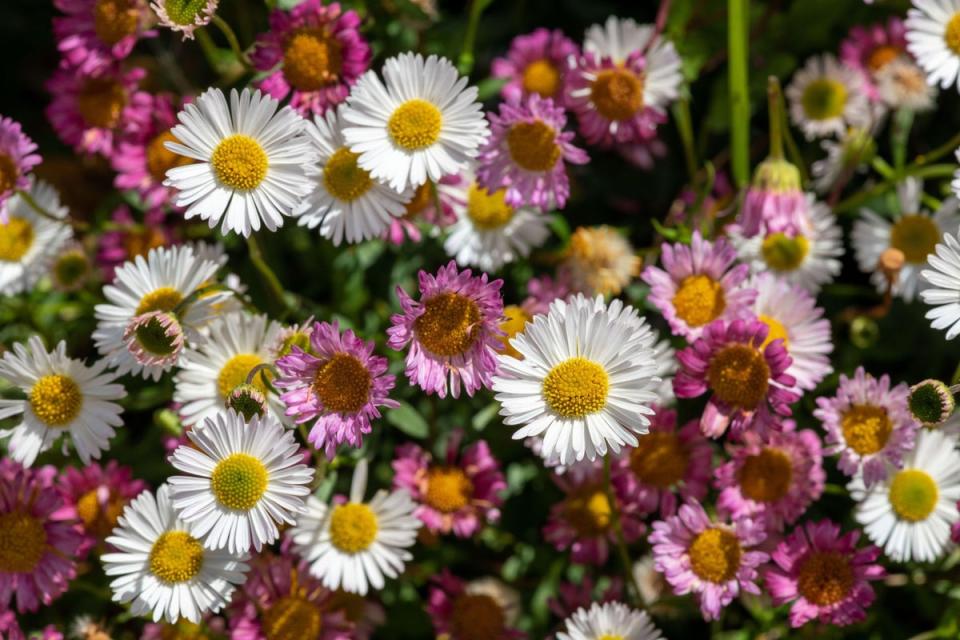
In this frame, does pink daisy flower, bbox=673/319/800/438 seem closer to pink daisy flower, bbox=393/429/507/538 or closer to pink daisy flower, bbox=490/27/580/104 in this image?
pink daisy flower, bbox=393/429/507/538

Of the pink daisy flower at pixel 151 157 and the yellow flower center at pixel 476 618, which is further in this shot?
the pink daisy flower at pixel 151 157

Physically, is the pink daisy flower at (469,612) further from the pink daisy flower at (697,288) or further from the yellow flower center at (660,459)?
the pink daisy flower at (697,288)

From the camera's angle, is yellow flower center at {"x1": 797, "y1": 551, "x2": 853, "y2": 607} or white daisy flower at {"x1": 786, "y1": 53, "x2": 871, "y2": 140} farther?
white daisy flower at {"x1": 786, "y1": 53, "x2": 871, "y2": 140}

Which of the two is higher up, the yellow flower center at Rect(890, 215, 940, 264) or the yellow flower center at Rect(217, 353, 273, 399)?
the yellow flower center at Rect(890, 215, 940, 264)

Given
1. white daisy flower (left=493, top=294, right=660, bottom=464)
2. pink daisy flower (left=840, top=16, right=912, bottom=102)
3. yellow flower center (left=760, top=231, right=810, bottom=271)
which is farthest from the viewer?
pink daisy flower (left=840, top=16, right=912, bottom=102)

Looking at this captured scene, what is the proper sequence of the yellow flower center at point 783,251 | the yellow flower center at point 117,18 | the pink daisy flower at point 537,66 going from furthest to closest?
the pink daisy flower at point 537,66
the yellow flower center at point 783,251
the yellow flower center at point 117,18

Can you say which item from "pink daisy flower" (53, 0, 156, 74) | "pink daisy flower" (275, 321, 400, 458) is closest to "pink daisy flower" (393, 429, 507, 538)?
"pink daisy flower" (275, 321, 400, 458)

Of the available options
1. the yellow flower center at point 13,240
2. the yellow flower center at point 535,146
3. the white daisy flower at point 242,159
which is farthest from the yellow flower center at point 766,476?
the yellow flower center at point 13,240

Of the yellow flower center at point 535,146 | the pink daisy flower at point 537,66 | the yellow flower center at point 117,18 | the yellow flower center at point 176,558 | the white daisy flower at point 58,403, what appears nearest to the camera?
the yellow flower center at point 176,558
